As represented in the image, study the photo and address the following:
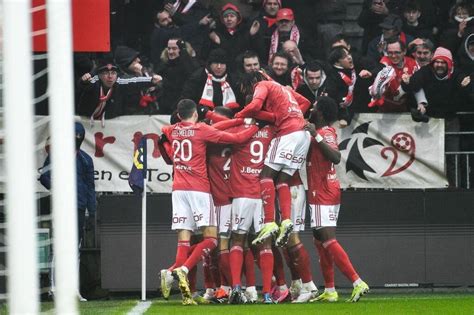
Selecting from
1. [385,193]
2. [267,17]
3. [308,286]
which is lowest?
[308,286]

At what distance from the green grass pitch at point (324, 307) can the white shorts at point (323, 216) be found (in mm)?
836

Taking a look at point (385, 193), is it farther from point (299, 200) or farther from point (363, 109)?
point (299, 200)

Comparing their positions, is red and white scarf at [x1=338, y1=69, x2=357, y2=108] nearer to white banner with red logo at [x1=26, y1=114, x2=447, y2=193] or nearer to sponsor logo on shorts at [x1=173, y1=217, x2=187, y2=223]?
white banner with red logo at [x1=26, y1=114, x2=447, y2=193]

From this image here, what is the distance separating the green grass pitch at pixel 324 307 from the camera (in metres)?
11.0

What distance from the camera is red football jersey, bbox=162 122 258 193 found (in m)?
12.9

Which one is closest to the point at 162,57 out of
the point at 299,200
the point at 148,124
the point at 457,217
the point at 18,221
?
the point at 148,124

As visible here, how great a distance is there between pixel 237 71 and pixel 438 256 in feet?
10.9

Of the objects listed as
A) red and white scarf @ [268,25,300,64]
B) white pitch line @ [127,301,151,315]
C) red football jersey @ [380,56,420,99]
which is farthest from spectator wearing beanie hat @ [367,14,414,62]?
white pitch line @ [127,301,151,315]

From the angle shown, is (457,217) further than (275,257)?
Yes

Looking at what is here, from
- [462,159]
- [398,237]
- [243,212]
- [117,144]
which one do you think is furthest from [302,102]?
[462,159]

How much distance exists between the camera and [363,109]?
15.3 m

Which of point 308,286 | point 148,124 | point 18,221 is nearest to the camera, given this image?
point 18,221

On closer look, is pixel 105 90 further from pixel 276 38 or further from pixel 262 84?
pixel 262 84

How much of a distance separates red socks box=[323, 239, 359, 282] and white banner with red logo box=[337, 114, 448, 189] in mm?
2459
